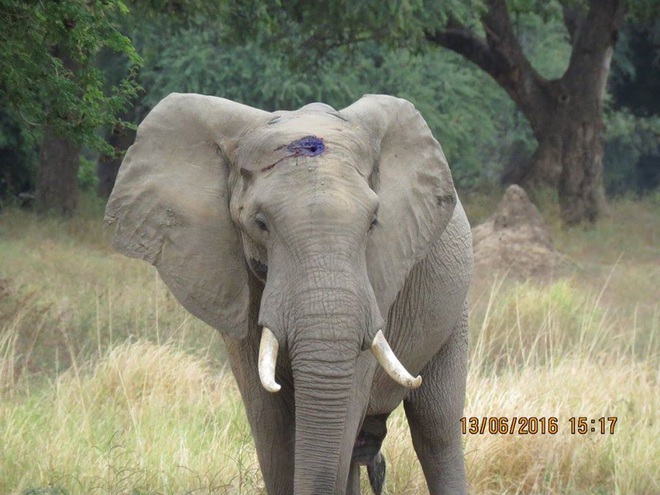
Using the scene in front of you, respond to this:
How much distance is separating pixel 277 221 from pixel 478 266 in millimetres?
10652

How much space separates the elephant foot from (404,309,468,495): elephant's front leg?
235 millimetres

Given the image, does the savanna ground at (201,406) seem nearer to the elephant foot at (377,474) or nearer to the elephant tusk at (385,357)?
the elephant foot at (377,474)

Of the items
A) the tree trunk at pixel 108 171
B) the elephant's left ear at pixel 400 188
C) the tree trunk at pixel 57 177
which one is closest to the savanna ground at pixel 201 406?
the elephant's left ear at pixel 400 188

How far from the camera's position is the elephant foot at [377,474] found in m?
5.66

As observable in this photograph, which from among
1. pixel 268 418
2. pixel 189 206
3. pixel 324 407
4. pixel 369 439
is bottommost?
pixel 369 439

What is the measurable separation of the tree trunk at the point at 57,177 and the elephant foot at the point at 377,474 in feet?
45.7

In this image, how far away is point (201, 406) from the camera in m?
7.28

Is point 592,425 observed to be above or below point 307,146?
below

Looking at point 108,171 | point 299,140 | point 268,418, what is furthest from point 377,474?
point 108,171

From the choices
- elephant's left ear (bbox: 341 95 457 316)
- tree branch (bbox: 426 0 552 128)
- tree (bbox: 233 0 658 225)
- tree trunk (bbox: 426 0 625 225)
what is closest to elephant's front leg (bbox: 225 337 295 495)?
elephant's left ear (bbox: 341 95 457 316)

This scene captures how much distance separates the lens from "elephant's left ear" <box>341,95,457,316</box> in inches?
165
